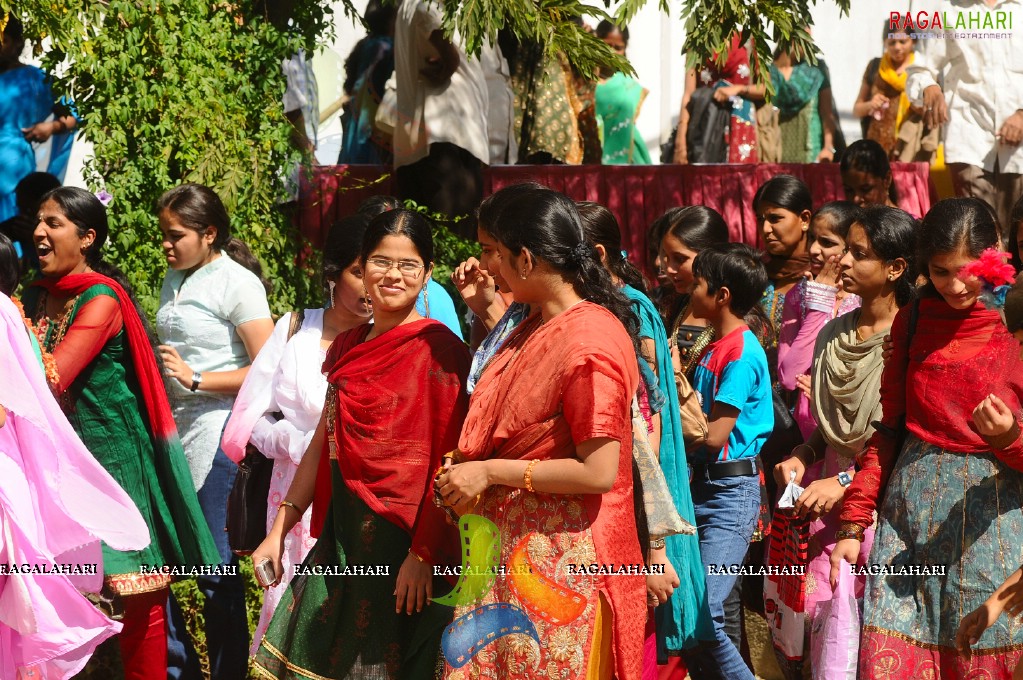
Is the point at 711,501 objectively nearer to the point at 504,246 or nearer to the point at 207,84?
the point at 504,246

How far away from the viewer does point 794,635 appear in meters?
4.37

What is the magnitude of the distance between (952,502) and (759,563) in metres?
1.80

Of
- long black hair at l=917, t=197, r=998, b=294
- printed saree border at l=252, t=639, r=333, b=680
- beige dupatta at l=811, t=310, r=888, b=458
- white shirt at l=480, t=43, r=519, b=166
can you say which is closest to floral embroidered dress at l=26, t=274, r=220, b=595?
printed saree border at l=252, t=639, r=333, b=680

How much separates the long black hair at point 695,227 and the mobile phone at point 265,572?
7.01ft

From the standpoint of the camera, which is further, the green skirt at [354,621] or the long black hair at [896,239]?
the long black hair at [896,239]

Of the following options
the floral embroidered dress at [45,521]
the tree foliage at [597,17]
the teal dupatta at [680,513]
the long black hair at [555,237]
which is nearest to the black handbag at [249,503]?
the floral embroidered dress at [45,521]

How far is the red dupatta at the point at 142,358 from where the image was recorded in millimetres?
4461

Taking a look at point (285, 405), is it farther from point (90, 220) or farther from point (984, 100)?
point (984, 100)

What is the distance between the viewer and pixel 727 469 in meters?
4.48

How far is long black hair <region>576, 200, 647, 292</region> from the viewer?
4.07 metres

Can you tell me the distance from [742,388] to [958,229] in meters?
1.20

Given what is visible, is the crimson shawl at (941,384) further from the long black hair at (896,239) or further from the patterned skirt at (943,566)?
the long black hair at (896,239)

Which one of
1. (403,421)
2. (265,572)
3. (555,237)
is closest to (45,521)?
(265,572)

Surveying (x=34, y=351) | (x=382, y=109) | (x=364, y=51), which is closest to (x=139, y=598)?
(x=34, y=351)
